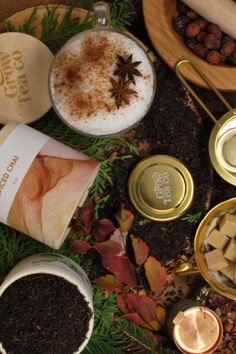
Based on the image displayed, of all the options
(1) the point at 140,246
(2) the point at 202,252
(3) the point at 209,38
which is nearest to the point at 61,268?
(1) the point at 140,246

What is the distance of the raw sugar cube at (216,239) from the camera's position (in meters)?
1.24

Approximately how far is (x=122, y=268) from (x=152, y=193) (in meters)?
0.18

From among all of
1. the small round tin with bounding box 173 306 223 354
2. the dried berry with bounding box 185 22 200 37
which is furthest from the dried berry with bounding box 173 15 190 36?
the small round tin with bounding box 173 306 223 354

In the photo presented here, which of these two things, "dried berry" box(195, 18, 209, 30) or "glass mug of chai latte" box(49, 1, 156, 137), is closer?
"glass mug of chai latte" box(49, 1, 156, 137)

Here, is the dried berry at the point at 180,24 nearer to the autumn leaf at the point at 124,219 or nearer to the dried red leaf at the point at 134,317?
the autumn leaf at the point at 124,219

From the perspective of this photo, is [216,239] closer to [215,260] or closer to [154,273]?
[215,260]

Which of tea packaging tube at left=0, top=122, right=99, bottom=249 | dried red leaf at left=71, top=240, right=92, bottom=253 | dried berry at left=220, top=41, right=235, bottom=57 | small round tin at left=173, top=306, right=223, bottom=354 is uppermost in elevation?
dried berry at left=220, top=41, right=235, bottom=57

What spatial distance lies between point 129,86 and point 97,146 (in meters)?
0.20

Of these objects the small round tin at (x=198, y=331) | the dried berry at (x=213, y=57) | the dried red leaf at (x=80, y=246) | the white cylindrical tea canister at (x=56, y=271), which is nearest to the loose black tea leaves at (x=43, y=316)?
the white cylindrical tea canister at (x=56, y=271)

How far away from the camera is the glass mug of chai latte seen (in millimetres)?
1050

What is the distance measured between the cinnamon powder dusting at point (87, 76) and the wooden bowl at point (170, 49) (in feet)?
0.52

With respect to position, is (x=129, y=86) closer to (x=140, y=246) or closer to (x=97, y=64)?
(x=97, y=64)

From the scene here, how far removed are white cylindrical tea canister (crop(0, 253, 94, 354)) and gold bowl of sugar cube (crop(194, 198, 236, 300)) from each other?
0.27 m

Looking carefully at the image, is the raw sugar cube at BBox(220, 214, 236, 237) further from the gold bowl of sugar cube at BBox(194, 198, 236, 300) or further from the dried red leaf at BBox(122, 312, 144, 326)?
the dried red leaf at BBox(122, 312, 144, 326)
